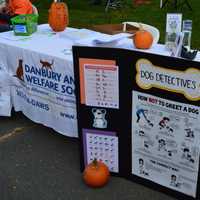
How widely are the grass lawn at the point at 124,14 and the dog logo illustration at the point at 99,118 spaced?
443cm

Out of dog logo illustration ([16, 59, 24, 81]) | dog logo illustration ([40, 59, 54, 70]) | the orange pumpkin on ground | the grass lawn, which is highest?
dog logo illustration ([40, 59, 54, 70])

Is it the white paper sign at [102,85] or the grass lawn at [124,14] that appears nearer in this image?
the white paper sign at [102,85]

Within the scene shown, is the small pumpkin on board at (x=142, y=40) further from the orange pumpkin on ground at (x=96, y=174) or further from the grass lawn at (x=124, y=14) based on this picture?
the grass lawn at (x=124, y=14)

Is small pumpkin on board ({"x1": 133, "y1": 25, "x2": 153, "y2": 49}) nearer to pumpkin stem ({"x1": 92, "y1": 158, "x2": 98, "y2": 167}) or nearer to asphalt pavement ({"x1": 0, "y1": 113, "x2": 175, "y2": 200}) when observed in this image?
pumpkin stem ({"x1": 92, "y1": 158, "x2": 98, "y2": 167})

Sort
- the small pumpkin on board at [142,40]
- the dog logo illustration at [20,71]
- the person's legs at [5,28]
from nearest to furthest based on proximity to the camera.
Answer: the small pumpkin on board at [142,40], the dog logo illustration at [20,71], the person's legs at [5,28]

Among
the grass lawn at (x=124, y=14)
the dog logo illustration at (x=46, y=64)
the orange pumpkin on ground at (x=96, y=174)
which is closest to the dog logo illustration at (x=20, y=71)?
the dog logo illustration at (x=46, y=64)

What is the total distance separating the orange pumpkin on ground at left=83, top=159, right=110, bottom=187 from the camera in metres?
2.99

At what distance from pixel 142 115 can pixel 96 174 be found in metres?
0.58

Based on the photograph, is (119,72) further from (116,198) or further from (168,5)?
(168,5)

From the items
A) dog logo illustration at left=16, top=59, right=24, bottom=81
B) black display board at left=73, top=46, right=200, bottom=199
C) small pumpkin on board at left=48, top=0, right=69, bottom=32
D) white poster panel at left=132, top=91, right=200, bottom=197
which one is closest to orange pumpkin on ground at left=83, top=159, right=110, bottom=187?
black display board at left=73, top=46, right=200, bottom=199

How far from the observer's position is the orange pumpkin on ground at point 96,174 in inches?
118

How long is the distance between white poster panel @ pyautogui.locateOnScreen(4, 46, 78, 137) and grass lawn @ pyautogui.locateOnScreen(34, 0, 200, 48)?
3.88m

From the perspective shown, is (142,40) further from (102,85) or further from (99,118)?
(99,118)

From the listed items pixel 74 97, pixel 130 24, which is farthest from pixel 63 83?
pixel 130 24
